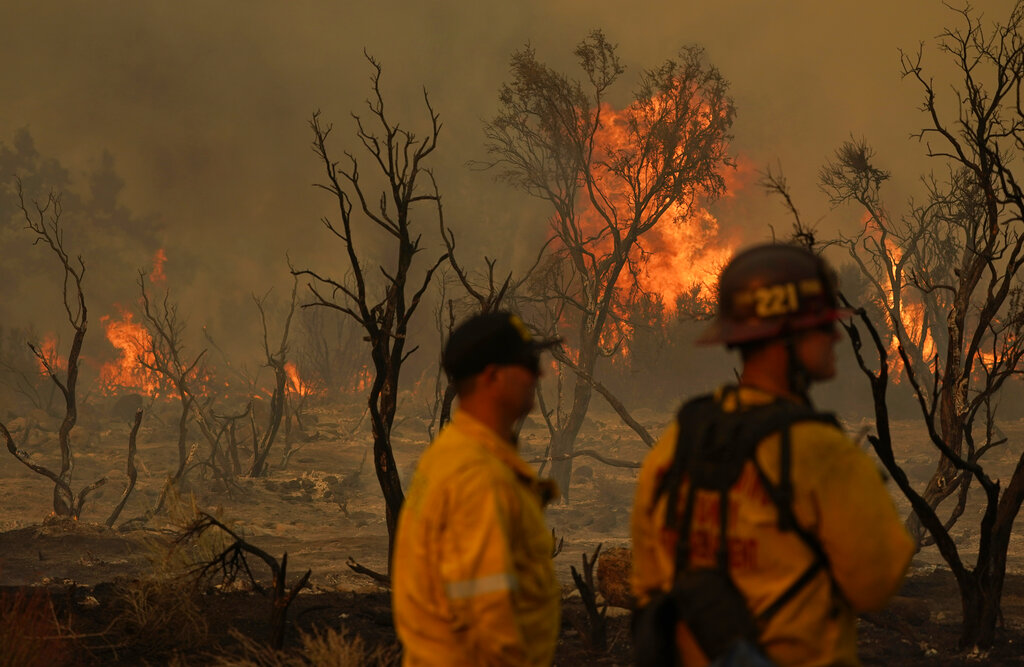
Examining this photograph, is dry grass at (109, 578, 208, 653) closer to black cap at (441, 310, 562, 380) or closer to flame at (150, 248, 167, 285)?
black cap at (441, 310, 562, 380)

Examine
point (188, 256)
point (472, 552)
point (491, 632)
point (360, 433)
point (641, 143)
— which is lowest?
point (491, 632)

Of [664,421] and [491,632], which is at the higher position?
[664,421]

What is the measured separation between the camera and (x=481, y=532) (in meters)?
2.12

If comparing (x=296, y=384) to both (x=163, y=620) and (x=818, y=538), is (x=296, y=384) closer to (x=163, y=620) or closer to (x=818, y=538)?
(x=163, y=620)

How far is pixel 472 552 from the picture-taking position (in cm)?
212

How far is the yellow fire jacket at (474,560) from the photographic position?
2.11 metres

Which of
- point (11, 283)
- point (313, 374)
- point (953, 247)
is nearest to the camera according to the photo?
point (953, 247)

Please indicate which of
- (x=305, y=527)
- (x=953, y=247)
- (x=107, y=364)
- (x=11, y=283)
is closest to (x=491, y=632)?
(x=305, y=527)

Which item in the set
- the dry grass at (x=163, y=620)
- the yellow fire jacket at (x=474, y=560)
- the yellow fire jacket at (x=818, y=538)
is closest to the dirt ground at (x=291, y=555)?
the dry grass at (x=163, y=620)

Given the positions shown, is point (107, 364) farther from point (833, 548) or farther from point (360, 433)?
point (833, 548)

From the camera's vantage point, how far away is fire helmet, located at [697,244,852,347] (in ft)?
6.78

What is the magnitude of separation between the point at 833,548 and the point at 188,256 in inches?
1934

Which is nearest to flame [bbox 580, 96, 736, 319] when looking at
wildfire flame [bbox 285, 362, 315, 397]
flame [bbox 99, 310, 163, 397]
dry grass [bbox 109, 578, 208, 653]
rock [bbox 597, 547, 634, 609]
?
wildfire flame [bbox 285, 362, 315, 397]

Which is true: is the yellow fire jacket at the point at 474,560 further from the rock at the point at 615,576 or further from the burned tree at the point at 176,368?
the burned tree at the point at 176,368
